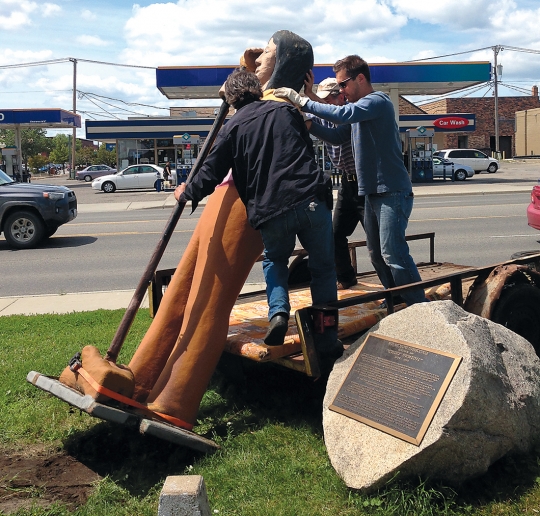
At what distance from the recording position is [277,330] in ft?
13.1

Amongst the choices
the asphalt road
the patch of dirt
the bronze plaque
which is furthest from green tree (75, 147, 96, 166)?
the bronze plaque

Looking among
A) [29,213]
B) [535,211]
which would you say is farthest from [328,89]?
[29,213]

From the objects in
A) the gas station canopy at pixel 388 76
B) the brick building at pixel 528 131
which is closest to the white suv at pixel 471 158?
the gas station canopy at pixel 388 76

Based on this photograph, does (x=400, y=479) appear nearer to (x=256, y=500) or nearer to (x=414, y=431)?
(x=414, y=431)

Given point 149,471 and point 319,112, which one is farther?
point 319,112

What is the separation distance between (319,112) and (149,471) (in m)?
2.36

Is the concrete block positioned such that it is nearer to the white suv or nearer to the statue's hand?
the statue's hand

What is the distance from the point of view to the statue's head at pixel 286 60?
4547mm

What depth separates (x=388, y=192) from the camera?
4.62 metres

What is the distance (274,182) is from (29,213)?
11.3 m

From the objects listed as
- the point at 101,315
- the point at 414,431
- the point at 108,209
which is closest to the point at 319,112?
the point at 414,431

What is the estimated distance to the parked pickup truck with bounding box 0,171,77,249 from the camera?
14.0 metres

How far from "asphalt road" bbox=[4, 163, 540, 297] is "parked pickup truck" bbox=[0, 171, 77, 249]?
0.36m

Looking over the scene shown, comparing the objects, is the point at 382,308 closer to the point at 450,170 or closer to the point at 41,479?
the point at 41,479
